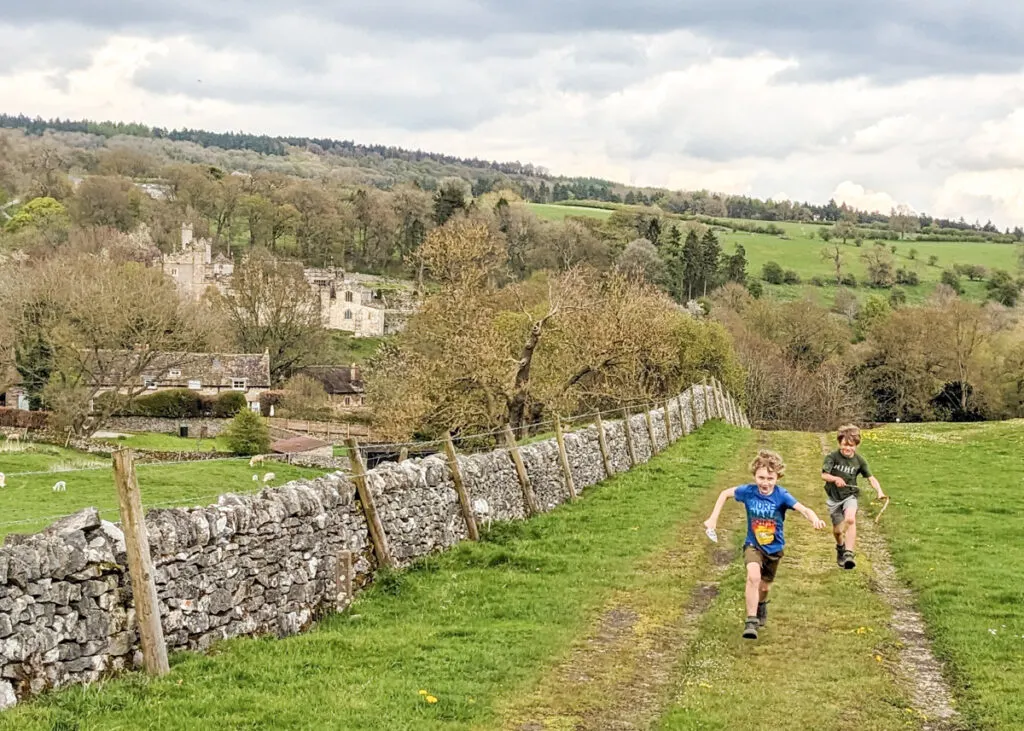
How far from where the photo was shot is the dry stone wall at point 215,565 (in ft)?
26.0

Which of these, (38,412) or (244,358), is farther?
(244,358)

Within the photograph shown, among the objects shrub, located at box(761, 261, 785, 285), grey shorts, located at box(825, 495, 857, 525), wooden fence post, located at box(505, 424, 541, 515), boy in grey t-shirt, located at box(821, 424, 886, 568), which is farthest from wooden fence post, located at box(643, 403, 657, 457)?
shrub, located at box(761, 261, 785, 285)

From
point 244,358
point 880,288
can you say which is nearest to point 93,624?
point 244,358

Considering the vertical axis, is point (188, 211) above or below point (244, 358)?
above

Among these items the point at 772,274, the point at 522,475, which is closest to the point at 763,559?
the point at 522,475

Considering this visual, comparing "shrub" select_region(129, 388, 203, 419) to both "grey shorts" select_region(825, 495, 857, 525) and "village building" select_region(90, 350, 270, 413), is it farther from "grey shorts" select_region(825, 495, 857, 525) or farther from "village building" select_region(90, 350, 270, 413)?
"grey shorts" select_region(825, 495, 857, 525)

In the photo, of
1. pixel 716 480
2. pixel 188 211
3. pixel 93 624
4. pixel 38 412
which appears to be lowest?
pixel 38 412

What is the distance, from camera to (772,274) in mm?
134250

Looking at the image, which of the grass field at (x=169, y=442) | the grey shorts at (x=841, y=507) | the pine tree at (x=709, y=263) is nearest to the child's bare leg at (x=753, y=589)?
the grey shorts at (x=841, y=507)

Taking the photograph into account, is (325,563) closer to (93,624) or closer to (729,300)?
(93,624)

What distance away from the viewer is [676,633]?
36.0ft

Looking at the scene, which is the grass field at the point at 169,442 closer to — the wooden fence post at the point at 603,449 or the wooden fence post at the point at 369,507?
the wooden fence post at the point at 603,449

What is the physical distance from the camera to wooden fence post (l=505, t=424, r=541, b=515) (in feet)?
59.9

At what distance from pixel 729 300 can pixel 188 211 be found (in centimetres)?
9122
